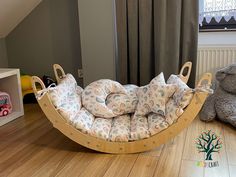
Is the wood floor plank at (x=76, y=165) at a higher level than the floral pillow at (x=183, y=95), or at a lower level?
lower

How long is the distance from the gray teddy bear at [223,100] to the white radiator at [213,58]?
30 centimetres

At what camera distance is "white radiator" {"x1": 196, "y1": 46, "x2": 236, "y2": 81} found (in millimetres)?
2961

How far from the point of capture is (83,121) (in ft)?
6.82

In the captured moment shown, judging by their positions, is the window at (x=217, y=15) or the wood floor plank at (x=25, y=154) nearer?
the wood floor plank at (x=25, y=154)

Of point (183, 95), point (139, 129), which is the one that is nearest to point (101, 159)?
point (139, 129)

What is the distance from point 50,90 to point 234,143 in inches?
53.7

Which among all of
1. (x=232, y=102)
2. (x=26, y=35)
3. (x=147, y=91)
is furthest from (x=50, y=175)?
(x=26, y=35)

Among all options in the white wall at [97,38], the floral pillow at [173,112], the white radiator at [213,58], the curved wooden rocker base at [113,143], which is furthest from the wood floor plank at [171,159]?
the white wall at [97,38]

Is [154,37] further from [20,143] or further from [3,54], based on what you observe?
[3,54]

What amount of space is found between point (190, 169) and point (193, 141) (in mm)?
429

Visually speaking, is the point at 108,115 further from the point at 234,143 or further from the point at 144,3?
the point at 144,3

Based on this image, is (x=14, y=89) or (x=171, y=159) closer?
(x=171, y=159)

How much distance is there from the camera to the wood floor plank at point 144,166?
71.1 inches

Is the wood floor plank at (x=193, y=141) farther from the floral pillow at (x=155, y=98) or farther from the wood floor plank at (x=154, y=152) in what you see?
the floral pillow at (x=155, y=98)
